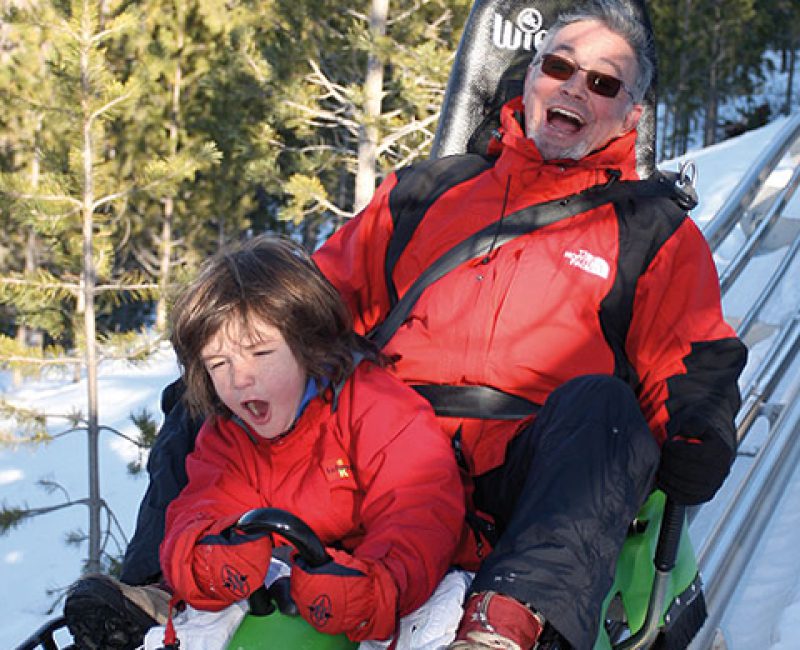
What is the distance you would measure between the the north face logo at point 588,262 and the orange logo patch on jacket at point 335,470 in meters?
0.69

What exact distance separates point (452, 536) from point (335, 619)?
27 centimetres

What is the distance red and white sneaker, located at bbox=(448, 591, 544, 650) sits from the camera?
1456 mm

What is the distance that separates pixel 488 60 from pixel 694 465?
1576 millimetres

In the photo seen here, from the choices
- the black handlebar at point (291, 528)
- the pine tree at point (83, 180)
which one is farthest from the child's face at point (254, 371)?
the pine tree at point (83, 180)

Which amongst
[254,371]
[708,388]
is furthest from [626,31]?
[254,371]

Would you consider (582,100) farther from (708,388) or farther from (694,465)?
(694,465)

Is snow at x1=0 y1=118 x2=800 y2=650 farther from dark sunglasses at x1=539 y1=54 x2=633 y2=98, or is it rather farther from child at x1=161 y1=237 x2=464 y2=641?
dark sunglasses at x1=539 y1=54 x2=633 y2=98

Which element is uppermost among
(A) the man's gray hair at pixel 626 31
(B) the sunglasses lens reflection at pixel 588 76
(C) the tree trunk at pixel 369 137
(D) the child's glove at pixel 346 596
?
(A) the man's gray hair at pixel 626 31

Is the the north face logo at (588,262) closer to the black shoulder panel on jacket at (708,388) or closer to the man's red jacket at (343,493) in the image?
the black shoulder panel on jacket at (708,388)

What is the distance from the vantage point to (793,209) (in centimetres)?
571

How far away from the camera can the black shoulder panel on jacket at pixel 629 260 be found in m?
2.18

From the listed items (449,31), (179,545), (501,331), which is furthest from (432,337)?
(449,31)

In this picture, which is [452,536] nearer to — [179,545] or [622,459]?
[622,459]

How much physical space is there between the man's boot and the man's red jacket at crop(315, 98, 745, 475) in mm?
679
